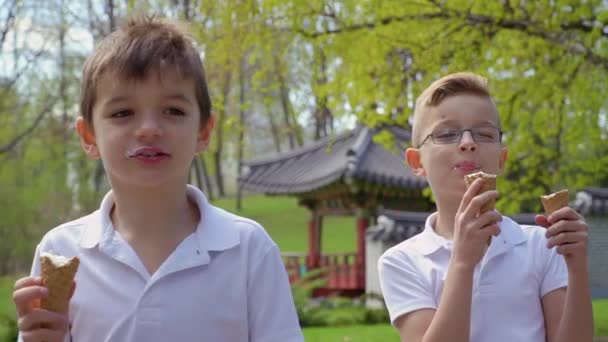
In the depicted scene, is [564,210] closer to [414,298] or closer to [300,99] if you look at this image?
[414,298]

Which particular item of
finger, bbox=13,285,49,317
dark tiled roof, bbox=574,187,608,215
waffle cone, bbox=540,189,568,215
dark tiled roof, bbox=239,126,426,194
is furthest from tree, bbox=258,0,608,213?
finger, bbox=13,285,49,317

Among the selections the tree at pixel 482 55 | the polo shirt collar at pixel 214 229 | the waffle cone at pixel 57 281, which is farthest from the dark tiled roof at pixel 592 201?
the waffle cone at pixel 57 281

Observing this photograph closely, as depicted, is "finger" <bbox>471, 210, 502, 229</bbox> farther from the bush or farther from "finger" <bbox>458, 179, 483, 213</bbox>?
the bush

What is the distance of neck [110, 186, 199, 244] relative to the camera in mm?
1912

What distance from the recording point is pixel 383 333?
10.1 meters

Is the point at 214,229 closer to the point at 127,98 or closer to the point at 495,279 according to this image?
the point at 127,98

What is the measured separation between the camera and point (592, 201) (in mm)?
13906

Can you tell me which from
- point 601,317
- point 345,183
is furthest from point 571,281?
point 345,183

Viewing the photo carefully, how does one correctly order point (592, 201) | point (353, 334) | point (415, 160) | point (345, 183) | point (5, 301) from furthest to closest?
point (5, 301) → point (345, 183) → point (592, 201) → point (353, 334) → point (415, 160)

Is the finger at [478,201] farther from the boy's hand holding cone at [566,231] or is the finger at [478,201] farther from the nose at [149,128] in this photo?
the nose at [149,128]

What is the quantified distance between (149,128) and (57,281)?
0.39 metres

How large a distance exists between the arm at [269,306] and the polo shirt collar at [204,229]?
0.10m

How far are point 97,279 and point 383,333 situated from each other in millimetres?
8555

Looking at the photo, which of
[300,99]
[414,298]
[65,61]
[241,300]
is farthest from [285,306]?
[65,61]
